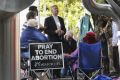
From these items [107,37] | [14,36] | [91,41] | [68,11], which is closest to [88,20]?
[107,37]

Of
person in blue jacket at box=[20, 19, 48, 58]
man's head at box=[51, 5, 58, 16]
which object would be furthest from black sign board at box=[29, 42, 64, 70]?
man's head at box=[51, 5, 58, 16]

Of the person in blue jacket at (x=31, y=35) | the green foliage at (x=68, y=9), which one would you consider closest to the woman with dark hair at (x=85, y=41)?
the person in blue jacket at (x=31, y=35)

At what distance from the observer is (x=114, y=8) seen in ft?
6.89

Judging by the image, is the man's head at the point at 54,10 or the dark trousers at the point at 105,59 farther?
the dark trousers at the point at 105,59

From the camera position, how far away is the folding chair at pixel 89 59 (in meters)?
8.57

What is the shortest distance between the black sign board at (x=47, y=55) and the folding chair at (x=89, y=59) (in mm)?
476

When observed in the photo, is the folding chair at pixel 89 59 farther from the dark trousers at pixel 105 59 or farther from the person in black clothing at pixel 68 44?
the dark trousers at pixel 105 59

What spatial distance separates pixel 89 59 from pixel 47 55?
0.92 m

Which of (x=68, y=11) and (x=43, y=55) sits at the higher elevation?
(x=68, y=11)

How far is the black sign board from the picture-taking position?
8.67 metres

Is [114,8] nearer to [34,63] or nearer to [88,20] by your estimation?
[34,63]

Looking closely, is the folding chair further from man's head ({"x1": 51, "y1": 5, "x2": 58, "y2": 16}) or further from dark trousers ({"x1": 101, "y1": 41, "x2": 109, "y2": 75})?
dark trousers ({"x1": 101, "y1": 41, "x2": 109, "y2": 75})

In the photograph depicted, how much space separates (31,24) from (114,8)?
21.3ft

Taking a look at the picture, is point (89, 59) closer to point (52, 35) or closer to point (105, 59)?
point (52, 35)
